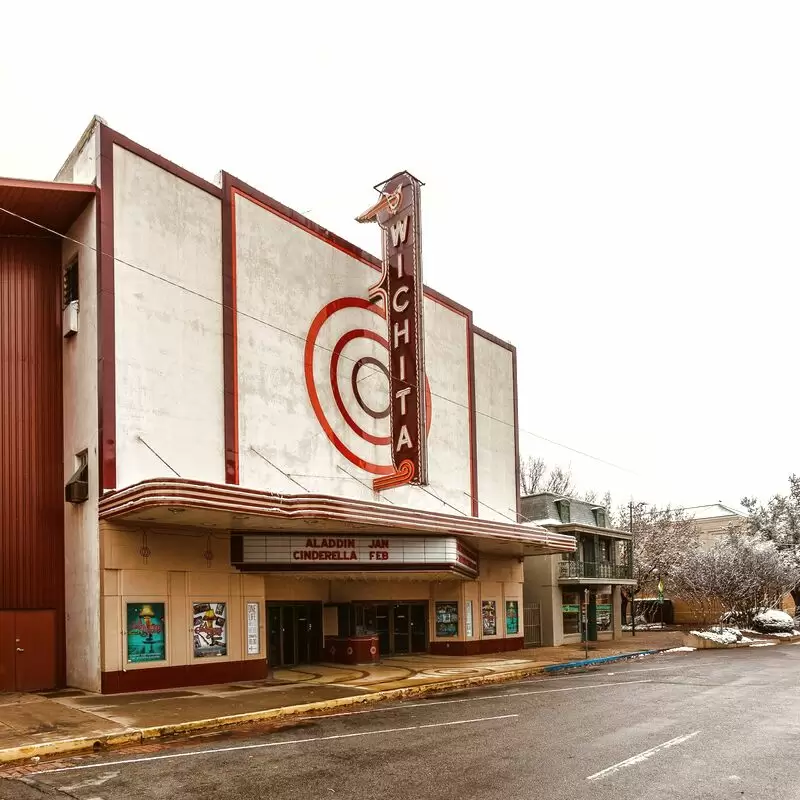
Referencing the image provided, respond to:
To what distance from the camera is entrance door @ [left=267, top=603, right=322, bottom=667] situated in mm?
26312

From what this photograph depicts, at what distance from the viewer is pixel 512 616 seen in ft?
114

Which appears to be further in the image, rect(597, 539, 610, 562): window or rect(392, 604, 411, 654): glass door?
rect(597, 539, 610, 562): window

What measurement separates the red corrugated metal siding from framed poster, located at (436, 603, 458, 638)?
14914mm

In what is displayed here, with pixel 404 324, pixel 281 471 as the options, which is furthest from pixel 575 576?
pixel 281 471

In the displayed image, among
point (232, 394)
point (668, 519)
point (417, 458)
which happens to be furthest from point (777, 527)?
point (232, 394)

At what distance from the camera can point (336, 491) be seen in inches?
1020

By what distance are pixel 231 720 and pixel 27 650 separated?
273 inches

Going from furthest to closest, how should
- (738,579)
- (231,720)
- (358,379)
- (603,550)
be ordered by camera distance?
(738,579)
(603,550)
(358,379)
(231,720)

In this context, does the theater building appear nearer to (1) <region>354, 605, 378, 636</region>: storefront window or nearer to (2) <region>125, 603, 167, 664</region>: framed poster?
(2) <region>125, 603, 167, 664</region>: framed poster

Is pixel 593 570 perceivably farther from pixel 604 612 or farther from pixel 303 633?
pixel 303 633

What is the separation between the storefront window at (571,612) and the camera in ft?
129

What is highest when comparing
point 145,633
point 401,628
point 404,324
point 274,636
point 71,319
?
point 404,324

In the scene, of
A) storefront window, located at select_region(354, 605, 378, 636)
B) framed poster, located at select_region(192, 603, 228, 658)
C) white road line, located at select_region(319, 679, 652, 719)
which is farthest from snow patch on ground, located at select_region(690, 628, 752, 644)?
framed poster, located at select_region(192, 603, 228, 658)

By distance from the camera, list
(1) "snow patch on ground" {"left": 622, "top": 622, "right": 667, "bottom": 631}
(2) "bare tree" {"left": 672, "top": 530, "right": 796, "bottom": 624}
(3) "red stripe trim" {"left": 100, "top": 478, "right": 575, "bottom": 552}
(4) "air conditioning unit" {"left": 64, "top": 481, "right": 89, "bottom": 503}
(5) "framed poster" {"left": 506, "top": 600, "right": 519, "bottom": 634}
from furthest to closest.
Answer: (1) "snow patch on ground" {"left": 622, "top": 622, "right": 667, "bottom": 631} → (2) "bare tree" {"left": 672, "top": 530, "right": 796, "bottom": 624} → (5) "framed poster" {"left": 506, "top": 600, "right": 519, "bottom": 634} → (4) "air conditioning unit" {"left": 64, "top": 481, "right": 89, "bottom": 503} → (3) "red stripe trim" {"left": 100, "top": 478, "right": 575, "bottom": 552}
